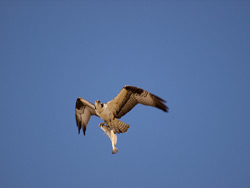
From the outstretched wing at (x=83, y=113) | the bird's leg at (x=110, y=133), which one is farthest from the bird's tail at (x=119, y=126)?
the outstretched wing at (x=83, y=113)

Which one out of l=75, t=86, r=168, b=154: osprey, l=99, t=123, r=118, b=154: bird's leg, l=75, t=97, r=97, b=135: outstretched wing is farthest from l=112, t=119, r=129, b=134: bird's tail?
l=75, t=97, r=97, b=135: outstretched wing

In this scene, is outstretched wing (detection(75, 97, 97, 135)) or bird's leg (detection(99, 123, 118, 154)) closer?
bird's leg (detection(99, 123, 118, 154))

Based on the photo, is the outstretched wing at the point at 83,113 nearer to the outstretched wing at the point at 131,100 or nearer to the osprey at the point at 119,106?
the osprey at the point at 119,106

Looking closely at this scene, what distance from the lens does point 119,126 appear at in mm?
12492

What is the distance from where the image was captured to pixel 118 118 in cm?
1263

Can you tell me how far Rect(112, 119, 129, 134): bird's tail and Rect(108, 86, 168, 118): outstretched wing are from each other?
0.24 metres

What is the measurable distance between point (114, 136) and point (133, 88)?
6.85 ft

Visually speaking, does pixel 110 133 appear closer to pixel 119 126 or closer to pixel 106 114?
pixel 119 126

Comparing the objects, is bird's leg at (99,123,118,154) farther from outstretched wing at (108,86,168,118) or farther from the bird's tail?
outstretched wing at (108,86,168,118)

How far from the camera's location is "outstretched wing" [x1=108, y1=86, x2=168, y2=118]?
37.5ft

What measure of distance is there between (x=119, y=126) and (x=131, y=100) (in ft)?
3.92

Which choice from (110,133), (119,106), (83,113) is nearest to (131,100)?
(119,106)

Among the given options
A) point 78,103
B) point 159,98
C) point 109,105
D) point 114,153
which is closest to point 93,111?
point 78,103

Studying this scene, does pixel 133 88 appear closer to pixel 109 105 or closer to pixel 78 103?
pixel 109 105
